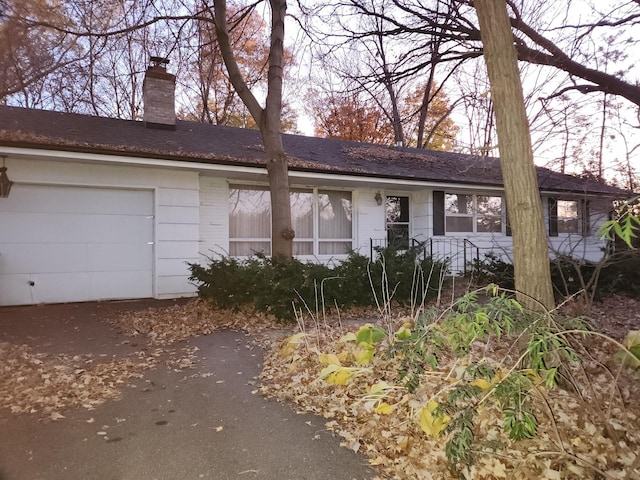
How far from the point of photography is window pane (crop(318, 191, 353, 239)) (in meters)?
11.3

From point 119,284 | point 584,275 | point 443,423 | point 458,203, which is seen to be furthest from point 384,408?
point 458,203

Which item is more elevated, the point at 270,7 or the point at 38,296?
the point at 270,7

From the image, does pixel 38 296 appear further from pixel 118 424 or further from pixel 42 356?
pixel 118 424

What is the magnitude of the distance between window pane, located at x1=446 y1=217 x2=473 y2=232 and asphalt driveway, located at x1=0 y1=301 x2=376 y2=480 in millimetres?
9037

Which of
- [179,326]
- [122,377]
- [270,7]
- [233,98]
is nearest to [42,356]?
[122,377]

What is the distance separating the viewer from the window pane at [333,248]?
1131 cm

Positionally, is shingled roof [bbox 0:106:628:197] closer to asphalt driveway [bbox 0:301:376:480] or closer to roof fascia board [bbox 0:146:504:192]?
roof fascia board [bbox 0:146:504:192]

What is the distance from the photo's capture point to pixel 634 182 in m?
7.91

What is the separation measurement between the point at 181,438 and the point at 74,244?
22.4 feet

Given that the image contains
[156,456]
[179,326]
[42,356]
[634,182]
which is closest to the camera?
[156,456]

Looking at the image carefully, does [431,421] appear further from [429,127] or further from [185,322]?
[429,127]

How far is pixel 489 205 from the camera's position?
506 inches

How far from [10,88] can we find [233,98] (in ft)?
35.6

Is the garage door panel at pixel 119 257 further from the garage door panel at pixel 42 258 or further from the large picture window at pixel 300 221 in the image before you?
the large picture window at pixel 300 221
